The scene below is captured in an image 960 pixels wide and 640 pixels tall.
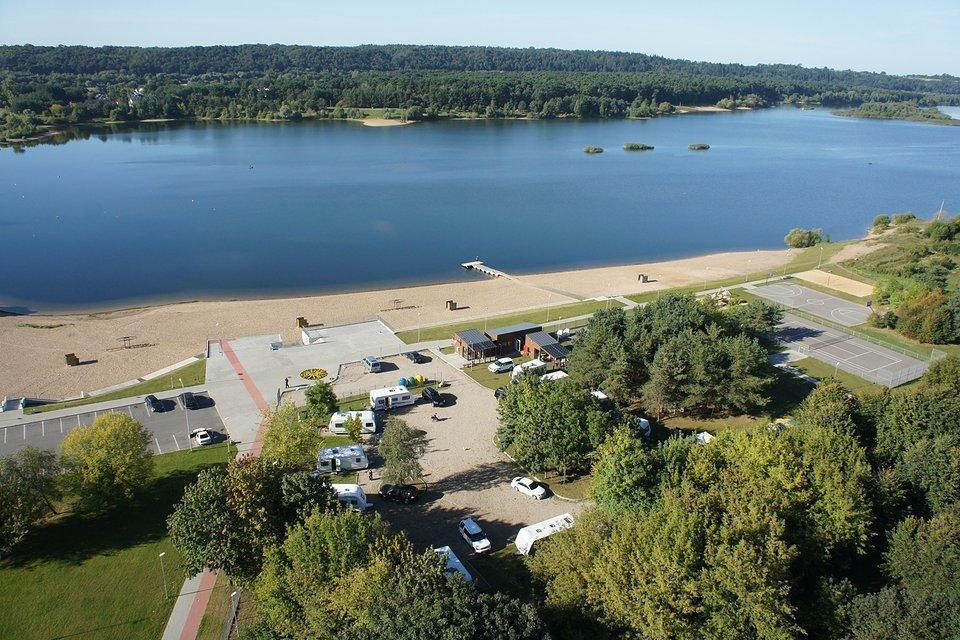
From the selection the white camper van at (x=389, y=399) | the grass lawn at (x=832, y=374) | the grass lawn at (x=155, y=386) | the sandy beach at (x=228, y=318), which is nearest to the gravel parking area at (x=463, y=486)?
the white camper van at (x=389, y=399)

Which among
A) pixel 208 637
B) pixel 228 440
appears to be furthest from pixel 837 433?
pixel 228 440

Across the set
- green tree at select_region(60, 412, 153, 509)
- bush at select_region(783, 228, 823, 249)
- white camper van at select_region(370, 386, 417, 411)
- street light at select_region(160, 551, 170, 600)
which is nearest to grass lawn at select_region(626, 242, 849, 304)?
bush at select_region(783, 228, 823, 249)

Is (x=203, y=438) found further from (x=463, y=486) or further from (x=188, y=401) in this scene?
(x=463, y=486)

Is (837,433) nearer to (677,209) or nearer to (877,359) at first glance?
(877,359)

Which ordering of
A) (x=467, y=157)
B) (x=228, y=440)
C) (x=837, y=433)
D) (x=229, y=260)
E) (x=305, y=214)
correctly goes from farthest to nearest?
1. (x=467, y=157)
2. (x=305, y=214)
3. (x=229, y=260)
4. (x=228, y=440)
5. (x=837, y=433)

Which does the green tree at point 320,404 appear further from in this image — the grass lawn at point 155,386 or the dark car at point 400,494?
the grass lawn at point 155,386
